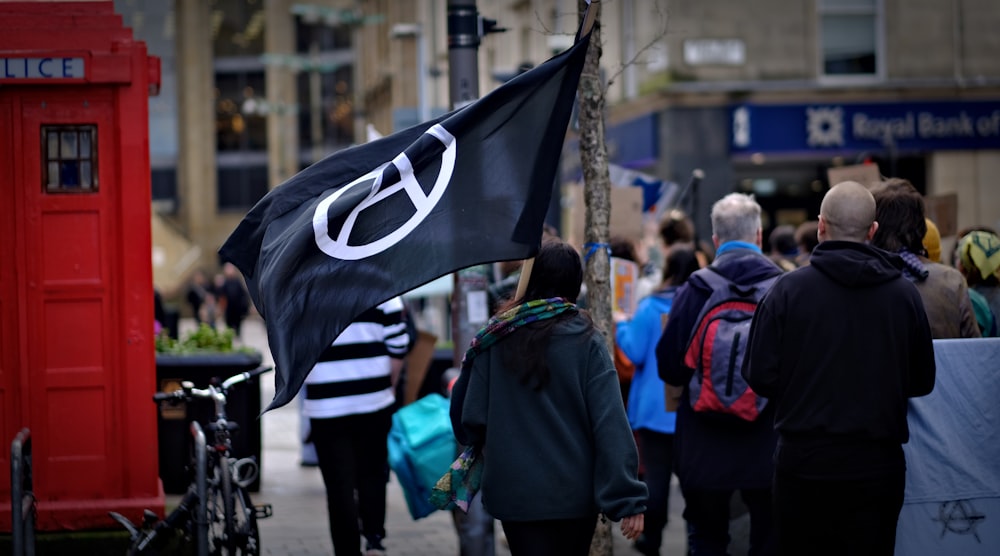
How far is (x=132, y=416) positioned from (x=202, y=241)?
6643 cm

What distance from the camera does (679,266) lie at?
8.13m

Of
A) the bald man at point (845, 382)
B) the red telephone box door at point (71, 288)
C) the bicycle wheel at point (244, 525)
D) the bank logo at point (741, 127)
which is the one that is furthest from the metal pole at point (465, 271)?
the bank logo at point (741, 127)

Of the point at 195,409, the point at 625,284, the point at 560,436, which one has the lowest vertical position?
the point at 195,409

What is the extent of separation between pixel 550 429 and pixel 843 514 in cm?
111

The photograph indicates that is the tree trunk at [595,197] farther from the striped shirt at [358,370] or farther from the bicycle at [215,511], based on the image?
the bicycle at [215,511]

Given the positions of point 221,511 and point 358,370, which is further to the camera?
point 358,370

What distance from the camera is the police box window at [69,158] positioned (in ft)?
25.4

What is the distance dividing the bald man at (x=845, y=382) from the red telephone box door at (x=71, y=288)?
169 inches

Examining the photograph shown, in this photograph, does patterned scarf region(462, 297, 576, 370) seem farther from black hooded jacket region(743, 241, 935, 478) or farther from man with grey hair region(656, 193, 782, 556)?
man with grey hair region(656, 193, 782, 556)

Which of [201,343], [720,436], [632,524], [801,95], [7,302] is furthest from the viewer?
[801,95]

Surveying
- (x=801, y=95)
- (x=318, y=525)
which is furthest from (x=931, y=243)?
(x=801, y=95)

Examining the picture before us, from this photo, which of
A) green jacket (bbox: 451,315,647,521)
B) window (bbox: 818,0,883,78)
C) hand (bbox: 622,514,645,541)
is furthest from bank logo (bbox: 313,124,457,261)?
window (bbox: 818,0,883,78)

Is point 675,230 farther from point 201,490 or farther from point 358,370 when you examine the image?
point 201,490

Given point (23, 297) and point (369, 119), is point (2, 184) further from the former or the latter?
point (369, 119)
